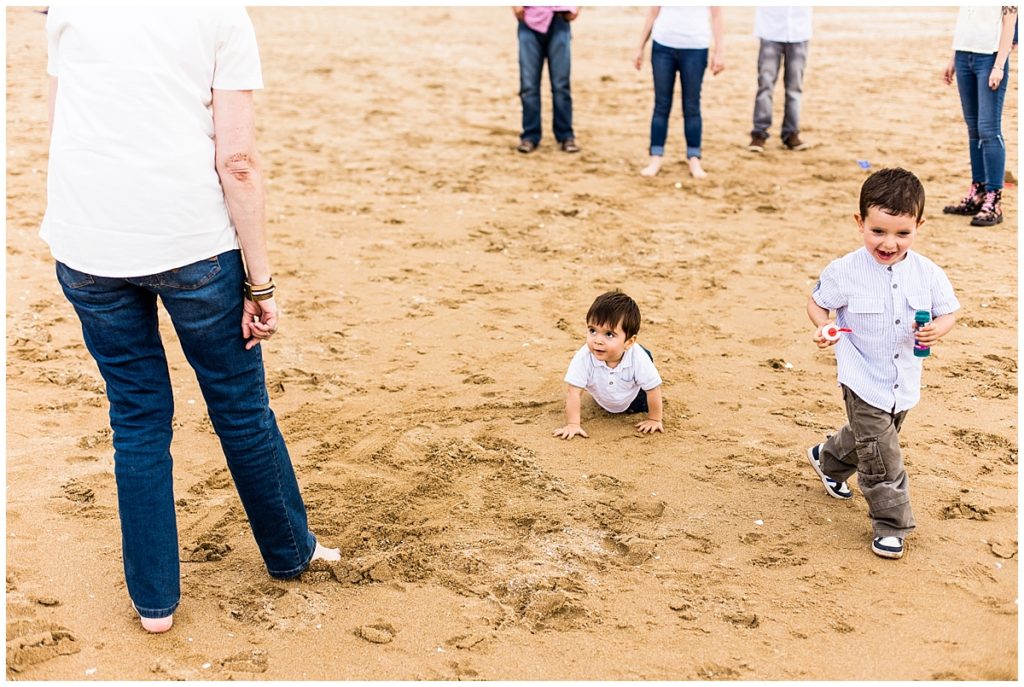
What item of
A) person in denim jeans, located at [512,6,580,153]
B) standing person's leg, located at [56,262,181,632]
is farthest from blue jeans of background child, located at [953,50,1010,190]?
standing person's leg, located at [56,262,181,632]

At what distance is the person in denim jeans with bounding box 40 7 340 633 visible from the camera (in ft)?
9.52

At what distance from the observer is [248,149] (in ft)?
10.0

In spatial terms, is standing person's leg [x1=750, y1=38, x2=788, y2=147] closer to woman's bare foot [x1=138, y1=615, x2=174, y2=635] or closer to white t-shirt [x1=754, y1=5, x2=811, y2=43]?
white t-shirt [x1=754, y1=5, x2=811, y2=43]

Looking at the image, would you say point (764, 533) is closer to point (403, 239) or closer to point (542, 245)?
point (542, 245)

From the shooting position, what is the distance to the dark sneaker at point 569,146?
32.0ft

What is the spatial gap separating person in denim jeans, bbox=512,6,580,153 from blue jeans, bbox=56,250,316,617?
643 cm

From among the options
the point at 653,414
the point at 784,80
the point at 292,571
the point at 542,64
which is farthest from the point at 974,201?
the point at 292,571

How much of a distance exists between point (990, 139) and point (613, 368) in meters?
4.13

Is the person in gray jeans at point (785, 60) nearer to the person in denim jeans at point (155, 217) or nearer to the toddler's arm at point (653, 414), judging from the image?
the toddler's arm at point (653, 414)

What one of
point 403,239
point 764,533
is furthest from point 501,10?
point 764,533

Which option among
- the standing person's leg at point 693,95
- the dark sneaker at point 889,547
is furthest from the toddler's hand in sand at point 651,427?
the standing person's leg at point 693,95

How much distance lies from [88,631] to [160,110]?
5.51ft

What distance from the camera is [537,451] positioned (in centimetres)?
469

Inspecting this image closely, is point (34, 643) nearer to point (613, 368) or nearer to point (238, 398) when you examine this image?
point (238, 398)
